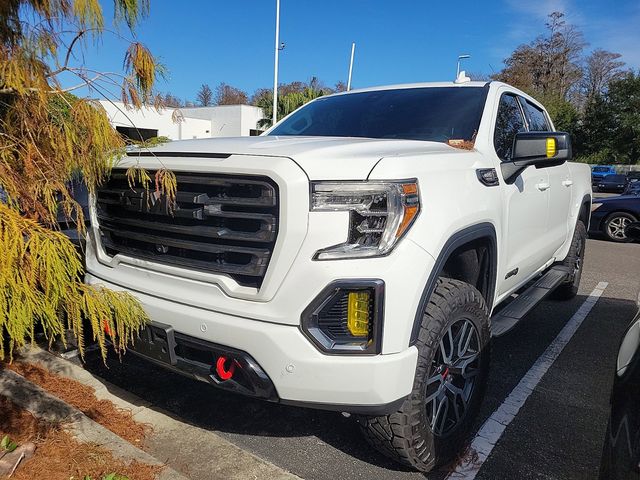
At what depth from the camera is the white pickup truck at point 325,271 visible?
6.60ft

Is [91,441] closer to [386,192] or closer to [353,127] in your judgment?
[386,192]

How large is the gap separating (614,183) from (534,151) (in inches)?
1229

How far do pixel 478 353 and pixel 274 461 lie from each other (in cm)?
121

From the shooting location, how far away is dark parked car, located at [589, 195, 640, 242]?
1112cm

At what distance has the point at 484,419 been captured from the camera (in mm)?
3125

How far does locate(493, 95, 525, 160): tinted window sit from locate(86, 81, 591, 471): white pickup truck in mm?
517

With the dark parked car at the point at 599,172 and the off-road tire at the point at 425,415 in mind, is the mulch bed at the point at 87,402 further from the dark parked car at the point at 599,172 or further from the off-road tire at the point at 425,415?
the dark parked car at the point at 599,172

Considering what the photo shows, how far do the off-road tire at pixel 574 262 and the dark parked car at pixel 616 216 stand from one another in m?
6.38

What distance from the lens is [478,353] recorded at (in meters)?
2.75

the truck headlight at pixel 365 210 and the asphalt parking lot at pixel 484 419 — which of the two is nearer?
the truck headlight at pixel 365 210

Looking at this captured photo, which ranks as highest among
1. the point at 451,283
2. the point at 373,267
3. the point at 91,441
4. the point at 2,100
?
the point at 2,100

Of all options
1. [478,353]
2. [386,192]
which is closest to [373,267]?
[386,192]

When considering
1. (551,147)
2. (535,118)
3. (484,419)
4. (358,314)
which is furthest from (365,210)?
(535,118)

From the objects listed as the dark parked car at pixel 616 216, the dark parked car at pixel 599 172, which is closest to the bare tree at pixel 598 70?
the dark parked car at pixel 599 172
